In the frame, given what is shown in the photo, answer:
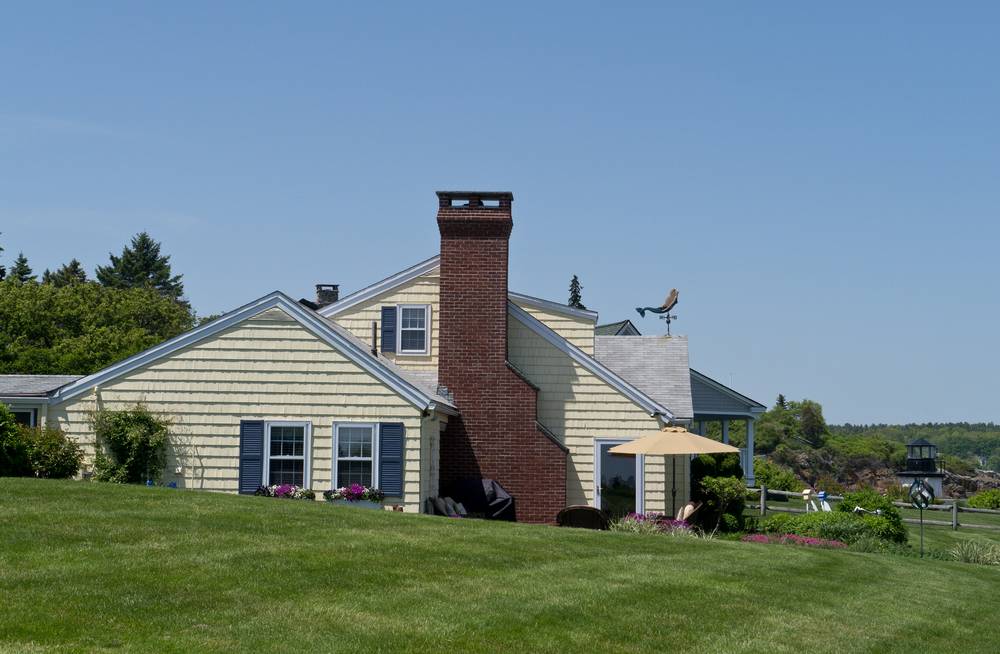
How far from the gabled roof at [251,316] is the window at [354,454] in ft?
3.67

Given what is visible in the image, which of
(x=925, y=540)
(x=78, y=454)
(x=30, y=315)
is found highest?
(x=30, y=315)

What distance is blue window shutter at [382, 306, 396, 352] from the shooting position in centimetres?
2869

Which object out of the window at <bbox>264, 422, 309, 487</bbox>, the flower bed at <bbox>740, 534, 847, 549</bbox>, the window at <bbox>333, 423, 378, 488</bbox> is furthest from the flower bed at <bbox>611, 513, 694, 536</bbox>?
the window at <bbox>264, 422, 309, 487</bbox>

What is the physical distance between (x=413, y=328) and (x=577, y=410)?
435 cm

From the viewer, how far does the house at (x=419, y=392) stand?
2416 centimetres

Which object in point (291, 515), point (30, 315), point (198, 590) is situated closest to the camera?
point (198, 590)

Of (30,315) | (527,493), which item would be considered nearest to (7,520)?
(527,493)

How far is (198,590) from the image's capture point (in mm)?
12047

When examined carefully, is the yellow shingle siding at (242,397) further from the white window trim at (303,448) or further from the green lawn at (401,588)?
the green lawn at (401,588)

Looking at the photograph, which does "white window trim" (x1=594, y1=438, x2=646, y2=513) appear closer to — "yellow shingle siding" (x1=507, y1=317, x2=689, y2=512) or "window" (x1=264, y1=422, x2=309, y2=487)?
"yellow shingle siding" (x1=507, y1=317, x2=689, y2=512)

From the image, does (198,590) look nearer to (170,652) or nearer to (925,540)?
(170,652)

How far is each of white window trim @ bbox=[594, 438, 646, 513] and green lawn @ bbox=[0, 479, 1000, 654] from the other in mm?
8104

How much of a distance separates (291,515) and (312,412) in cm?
685

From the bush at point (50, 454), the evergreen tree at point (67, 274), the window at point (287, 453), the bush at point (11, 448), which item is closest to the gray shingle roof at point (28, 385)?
the bush at point (50, 454)
